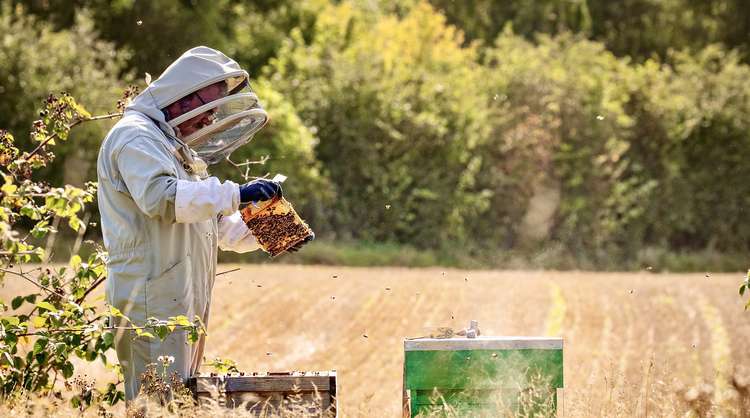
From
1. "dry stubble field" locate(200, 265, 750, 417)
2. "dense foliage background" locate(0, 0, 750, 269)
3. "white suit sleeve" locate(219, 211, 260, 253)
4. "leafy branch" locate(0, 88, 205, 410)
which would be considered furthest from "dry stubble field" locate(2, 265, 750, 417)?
"dense foliage background" locate(0, 0, 750, 269)

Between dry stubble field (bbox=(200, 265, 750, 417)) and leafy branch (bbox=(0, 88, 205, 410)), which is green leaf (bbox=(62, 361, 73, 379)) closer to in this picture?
leafy branch (bbox=(0, 88, 205, 410))

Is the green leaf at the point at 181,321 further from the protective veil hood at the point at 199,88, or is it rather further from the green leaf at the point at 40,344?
the protective veil hood at the point at 199,88

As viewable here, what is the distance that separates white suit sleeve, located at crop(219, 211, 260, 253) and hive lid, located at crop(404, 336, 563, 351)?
1.37 metres

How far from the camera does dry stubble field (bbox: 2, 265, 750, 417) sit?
12.8 m

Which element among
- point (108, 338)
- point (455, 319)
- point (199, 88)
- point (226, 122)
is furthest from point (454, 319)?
point (108, 338)

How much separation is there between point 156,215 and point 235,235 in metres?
0.90

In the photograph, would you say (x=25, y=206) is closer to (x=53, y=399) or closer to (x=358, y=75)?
(x=53, y=399)

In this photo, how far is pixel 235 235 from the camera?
22.6ft

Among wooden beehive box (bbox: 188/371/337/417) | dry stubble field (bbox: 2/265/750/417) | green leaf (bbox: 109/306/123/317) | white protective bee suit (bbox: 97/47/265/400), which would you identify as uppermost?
dry stubble field (bbox: 2/265/750/417)

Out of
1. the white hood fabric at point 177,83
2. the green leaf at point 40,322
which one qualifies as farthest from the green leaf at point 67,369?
the white hood fabric at point 177,83

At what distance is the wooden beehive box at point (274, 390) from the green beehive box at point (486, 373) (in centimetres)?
40

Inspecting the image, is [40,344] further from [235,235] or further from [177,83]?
[177,83]

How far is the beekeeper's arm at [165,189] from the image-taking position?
5.89 metres

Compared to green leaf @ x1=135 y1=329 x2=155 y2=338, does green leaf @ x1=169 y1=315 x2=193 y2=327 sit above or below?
above
